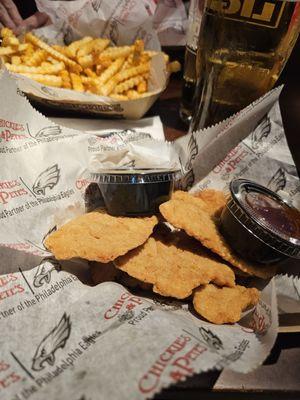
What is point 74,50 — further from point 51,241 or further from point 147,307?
point 147,307

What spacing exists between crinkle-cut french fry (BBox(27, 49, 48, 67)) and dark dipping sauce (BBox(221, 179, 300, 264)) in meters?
1.27

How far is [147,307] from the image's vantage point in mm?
928

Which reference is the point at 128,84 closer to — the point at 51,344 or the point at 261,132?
the point at 261,132

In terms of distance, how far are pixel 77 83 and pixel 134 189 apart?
36.3 inches

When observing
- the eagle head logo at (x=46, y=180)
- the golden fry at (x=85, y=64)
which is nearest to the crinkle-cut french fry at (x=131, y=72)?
the golden fry at (x=85, y=64)

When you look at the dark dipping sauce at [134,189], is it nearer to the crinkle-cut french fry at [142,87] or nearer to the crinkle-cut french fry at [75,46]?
the crinkle-cut french fry at [142,87]

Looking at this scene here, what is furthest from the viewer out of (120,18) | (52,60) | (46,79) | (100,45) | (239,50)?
(120,18)

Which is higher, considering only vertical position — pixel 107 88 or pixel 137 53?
pixel 137 53

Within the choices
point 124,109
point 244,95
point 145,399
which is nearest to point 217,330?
point 145,399

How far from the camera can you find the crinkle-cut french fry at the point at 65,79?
5.90 ft

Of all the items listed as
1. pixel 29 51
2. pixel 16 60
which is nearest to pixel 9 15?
pixel 29 51

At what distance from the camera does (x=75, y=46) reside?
1991mm

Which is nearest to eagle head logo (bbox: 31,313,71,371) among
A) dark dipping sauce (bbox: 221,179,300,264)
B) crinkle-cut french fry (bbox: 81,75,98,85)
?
dark dipping sauce (bbox: 221,179,300,264)

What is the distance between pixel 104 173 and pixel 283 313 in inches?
28.3
